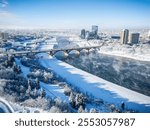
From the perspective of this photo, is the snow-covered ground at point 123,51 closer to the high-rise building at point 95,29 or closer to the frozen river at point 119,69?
the frozen river at point 119,69

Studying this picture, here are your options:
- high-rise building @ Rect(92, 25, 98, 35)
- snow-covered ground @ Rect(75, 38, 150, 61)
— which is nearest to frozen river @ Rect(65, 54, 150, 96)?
snow-covered ground @ Rect(75, 38, 150, 61)

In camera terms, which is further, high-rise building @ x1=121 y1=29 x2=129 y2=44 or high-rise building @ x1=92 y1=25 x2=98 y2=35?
high-rise building @ x1=121 y1=29 x2=129 y2=44

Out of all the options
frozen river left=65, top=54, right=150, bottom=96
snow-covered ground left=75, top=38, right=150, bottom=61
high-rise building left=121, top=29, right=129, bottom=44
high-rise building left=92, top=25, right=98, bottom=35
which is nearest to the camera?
high-rise building left=92, top=25, right=98, bottom=35

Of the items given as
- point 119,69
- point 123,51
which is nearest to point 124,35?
point 119,69

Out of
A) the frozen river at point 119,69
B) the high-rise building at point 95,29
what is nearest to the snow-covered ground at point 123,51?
the frozen river at point 119,69

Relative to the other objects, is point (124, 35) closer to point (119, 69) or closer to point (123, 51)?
point (119, 69)

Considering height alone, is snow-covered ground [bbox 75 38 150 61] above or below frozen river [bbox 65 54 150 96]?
above

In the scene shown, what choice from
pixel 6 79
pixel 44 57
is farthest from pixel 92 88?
pixel 44 57

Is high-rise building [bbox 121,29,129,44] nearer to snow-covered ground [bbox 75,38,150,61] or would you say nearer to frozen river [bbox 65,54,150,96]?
snow-covered ground [bbox 75,38,150,61]

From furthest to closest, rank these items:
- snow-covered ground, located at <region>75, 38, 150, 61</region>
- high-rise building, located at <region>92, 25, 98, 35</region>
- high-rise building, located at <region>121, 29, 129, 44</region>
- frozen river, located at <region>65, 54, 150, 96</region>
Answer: snow-covered ground, located at <region>75, 38, 150, 61</region>, frozen river, located at <region>65, 54, 150, 96</region>, high-rise building, located at <region>121, 29, 129, 44</region>, high-rise building, located at <region>92, 25, 98, 35</region>

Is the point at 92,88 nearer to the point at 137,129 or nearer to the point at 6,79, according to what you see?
the point at 6,79
